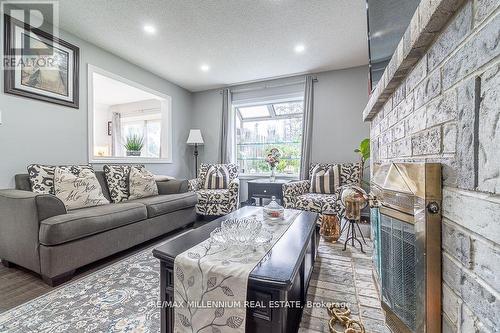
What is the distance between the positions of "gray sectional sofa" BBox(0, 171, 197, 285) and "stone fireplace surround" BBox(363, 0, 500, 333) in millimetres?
2198

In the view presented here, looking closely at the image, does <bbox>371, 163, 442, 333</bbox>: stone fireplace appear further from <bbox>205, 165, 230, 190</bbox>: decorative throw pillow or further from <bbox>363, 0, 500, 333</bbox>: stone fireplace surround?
<bbox>205, 165, 230, 190</bbox>: decorative throw pillow

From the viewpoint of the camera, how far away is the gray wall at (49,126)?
211cm

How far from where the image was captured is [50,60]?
2416mm

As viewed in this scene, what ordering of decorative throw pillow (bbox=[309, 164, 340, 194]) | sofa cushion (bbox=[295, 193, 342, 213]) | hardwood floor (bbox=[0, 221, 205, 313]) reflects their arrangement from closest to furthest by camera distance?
hardwood floor (bbox=[0, 221, 205, 313]) → sofa cushion (bbox=[295, 193, 342, 213]) → decorative throw pillow (bbox=[309, 164, 340, 194])

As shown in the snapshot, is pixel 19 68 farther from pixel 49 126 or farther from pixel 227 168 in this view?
pixel 227 168

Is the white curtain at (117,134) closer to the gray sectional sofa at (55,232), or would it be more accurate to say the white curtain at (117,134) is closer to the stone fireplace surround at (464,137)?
the gray sectional sofa at (55,232)

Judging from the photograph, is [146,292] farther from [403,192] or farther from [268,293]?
[403,192]

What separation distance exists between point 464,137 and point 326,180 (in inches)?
106

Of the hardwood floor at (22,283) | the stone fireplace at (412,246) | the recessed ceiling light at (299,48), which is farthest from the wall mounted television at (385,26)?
the hardwood floor at (22,283)

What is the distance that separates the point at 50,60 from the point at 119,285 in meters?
2.48

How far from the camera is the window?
4.15m

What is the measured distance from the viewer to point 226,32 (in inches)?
102

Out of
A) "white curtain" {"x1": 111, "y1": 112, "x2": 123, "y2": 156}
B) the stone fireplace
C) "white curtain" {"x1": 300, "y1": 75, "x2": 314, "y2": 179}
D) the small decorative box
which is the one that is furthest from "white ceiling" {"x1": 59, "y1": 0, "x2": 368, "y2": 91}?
"white curtain" {"x1": 111, "y1": 112, "x2": 123, "y2": 156}

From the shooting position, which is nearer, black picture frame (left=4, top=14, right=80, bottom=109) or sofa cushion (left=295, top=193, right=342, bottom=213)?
black picture frame (left=4, top=14, right=80, bottom=109)
